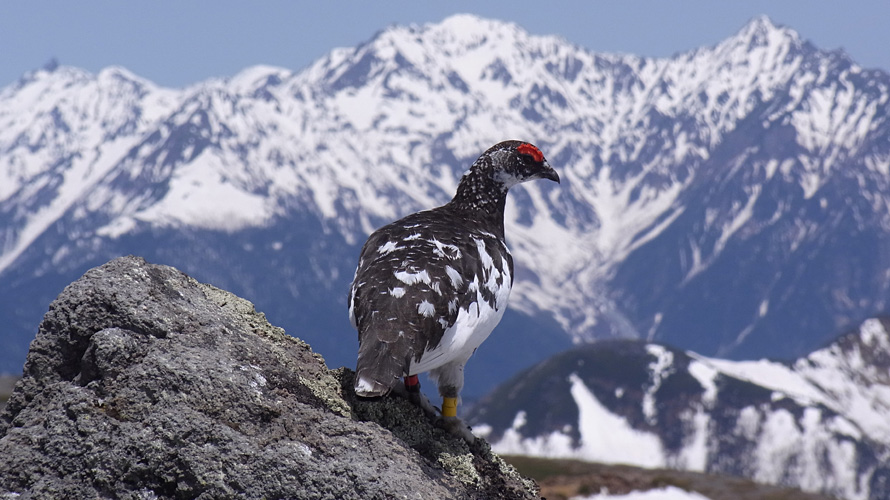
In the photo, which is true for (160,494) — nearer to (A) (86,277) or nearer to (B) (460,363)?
(A) (86,277)

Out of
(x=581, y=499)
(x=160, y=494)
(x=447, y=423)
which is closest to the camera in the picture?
(x=160, y=494)

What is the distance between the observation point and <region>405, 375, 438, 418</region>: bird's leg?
11531 mm

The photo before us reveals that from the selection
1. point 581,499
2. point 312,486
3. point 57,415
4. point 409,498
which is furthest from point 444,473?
point 581,499

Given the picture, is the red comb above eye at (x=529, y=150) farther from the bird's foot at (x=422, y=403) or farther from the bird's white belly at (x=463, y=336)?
the bird's foot at (x=422, y=403)

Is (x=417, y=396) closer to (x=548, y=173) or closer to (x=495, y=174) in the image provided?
(x=495, y=174)

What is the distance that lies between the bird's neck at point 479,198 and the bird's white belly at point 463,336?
8.08 feet

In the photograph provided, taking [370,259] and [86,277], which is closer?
[86,277]

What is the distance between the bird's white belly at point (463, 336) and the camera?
421 inches

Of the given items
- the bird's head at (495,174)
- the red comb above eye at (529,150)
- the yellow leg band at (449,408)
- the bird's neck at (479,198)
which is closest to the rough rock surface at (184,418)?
the yellow leg band at (449,408)

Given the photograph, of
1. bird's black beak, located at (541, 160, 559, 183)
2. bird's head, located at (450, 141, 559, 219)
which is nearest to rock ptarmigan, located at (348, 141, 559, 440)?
bird's head, located at (450, 141, 559, 219)

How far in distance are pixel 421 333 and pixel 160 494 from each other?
3.13 m

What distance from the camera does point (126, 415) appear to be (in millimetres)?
8914

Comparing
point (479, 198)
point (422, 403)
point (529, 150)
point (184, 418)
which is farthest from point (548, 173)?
point (184, 418)

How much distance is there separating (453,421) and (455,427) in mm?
74
